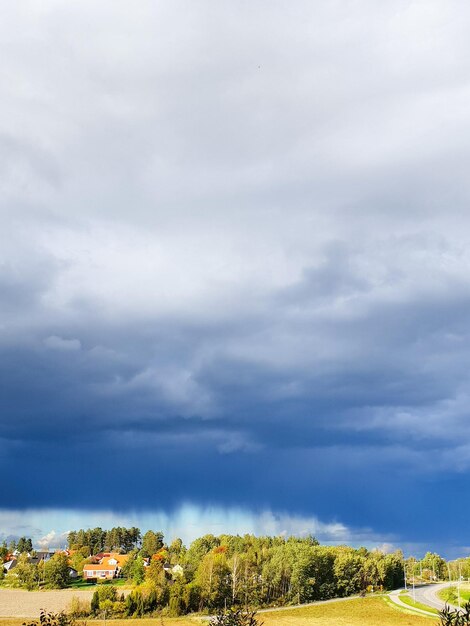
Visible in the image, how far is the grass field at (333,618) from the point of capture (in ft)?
338

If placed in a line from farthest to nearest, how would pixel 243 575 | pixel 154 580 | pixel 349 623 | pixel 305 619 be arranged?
pixel 243 575 → pixel 154 580 → pixel 305 619 → pixel 349 623

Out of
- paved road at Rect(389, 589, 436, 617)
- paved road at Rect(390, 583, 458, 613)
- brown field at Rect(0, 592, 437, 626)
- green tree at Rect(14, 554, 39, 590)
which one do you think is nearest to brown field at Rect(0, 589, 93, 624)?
green tree at Rect(14, 554, 39, 590)

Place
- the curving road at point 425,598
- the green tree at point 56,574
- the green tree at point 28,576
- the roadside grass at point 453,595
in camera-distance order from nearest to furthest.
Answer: the curving road at point 425,598 → the roadside grass at point 453,595 → the green tree at point 28,576 → the green tree at point 56,574

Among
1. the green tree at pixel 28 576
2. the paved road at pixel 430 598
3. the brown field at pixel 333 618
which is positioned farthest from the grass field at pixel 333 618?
the green tree at pixel 28 576

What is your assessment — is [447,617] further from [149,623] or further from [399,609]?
[399,609]

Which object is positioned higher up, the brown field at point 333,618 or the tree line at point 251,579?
the tree line at point 251,579

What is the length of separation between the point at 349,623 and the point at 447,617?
101m

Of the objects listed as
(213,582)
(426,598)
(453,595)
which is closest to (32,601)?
(213,582)

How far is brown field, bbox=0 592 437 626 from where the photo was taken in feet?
338

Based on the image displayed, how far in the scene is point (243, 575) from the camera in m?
131

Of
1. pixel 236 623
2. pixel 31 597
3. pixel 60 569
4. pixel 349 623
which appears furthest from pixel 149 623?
pixel 236 623

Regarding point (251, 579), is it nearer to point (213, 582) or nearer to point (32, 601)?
point (213, 582)

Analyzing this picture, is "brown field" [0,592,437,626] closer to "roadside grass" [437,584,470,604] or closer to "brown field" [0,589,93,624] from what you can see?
"brown field" [0,589,93,624]

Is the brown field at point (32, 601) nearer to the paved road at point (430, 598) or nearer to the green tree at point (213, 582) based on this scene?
the green tree at point (213, 582)
